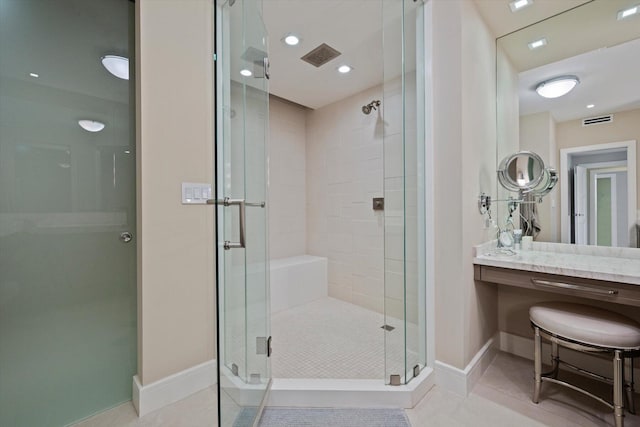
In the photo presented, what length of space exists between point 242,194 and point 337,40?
1.50m

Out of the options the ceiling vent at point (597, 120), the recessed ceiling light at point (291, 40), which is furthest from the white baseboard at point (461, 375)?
the recessed ceiling light at point (291, 40)

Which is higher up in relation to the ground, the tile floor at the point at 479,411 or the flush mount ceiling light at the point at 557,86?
the flush mount ceiling light at the point at 557,86

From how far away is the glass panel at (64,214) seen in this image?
123cm

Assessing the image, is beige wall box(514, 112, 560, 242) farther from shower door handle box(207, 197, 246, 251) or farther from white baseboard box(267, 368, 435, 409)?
shower door handle box(207, 197, 246, 251)

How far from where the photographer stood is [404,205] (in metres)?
1.67

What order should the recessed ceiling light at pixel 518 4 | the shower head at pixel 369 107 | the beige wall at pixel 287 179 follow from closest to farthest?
the recessed ceiling light at pixel 518 4, the shower head at pixel 369 107, the beige wall at pixel 287 179

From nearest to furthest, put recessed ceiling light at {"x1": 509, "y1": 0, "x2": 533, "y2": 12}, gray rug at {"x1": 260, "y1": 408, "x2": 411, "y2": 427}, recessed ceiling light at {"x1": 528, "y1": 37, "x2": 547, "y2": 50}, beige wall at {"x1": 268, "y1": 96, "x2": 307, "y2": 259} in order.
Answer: gray rug at {"x1": 260, "y1": 408, "x2": 411, "y2": 427}, recessed ceiling light at {"x1": 509, "y1": 0, "x2": 533, "y2": 12}, recessed ceiling light at {"x1": 528, "y1": 37, "x2": 547, "y2": 50}, beige wall at {"x1": 268, "y1": 96, "x2": 307, "y2": 259}

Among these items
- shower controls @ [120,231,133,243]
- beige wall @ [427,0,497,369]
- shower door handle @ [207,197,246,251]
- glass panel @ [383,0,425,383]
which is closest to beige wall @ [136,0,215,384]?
shower controls @ [120,231,133,243]

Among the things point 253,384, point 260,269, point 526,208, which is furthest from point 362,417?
point 526,208

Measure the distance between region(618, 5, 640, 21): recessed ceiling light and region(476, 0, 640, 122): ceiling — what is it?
2 centimetres

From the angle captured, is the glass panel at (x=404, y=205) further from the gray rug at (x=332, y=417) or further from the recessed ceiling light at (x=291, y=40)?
the recessed ceiling light at (x=291, y=40)

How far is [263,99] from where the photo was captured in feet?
5.49

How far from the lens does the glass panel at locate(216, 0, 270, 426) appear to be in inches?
53.9

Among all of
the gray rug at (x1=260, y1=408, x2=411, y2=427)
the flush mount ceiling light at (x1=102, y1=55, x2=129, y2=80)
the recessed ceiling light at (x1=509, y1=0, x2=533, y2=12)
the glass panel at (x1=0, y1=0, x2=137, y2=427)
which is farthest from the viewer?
the recessed ceiling light at (x1=509, y1=0, x2=533, y2=12)
